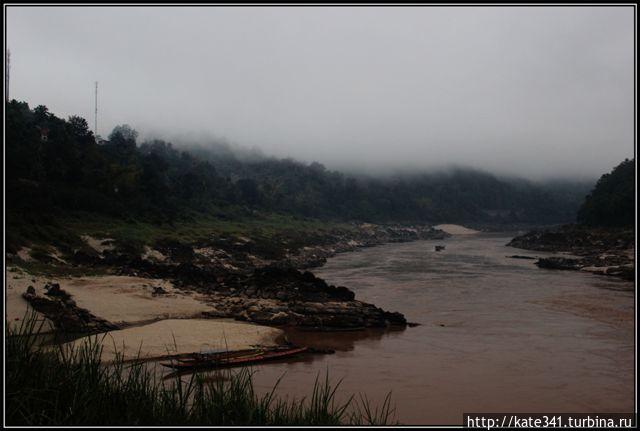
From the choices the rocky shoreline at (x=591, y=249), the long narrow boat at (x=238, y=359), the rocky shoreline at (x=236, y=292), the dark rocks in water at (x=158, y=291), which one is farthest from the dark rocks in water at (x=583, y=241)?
the dark rocks in water at (x=158, y=291)

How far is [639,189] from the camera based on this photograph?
32.1ft

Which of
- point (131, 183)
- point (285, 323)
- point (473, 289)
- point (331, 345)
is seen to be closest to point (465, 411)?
point (331, 345)

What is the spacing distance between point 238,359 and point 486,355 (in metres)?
11.6

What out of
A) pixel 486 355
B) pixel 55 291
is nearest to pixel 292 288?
pixel 55 291

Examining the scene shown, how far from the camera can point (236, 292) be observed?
3369 cm

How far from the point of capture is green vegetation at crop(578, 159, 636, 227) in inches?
3290

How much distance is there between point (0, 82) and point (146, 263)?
3709cm

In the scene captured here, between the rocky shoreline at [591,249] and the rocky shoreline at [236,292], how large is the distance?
32.1 meters

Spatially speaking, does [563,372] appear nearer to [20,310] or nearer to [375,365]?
[375,365]

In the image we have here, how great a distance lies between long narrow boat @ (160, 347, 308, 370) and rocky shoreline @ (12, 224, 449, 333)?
14.7 feet

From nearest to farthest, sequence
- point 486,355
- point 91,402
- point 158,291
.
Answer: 1. point 91,402
2. point 486,355
3. point 158,291

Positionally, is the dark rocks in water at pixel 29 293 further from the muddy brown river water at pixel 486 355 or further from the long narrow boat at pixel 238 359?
the muddy brown river water at pixel 486 355

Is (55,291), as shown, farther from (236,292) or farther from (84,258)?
(84,258)

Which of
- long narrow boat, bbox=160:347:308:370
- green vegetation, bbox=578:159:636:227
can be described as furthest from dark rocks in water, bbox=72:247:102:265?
green vegetation, bbox=578:159:636:227
